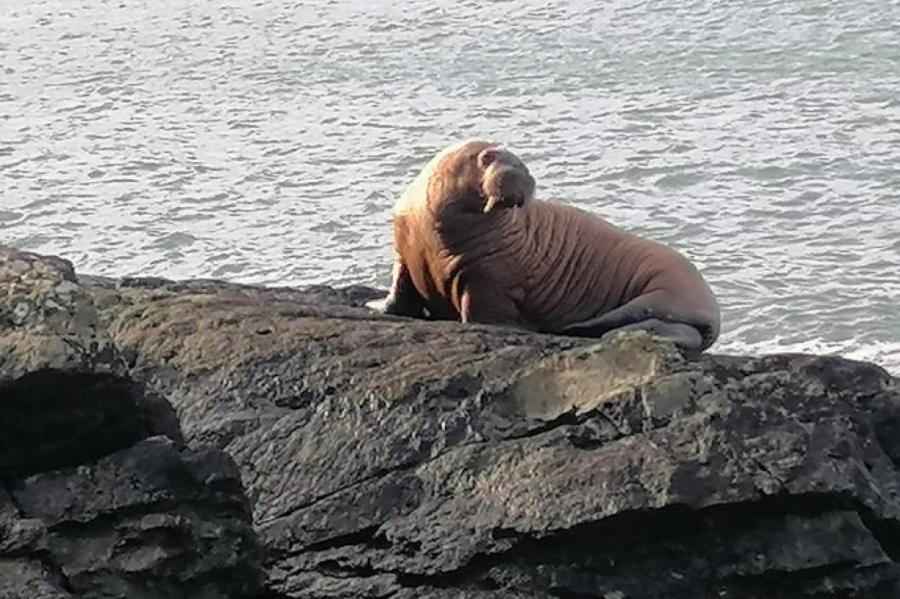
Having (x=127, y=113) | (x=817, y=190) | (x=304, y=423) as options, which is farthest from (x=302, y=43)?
(x=304, y=423)

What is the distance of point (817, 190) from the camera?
1167cm

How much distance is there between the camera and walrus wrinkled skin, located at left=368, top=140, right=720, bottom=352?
17.8 ft

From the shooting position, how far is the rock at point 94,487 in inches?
124

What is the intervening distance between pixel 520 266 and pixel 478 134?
8.61m

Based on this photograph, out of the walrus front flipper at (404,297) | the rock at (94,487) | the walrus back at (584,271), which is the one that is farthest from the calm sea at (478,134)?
the rock at (94,487)

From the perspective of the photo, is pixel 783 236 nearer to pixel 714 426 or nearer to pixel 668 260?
pixel 668 260

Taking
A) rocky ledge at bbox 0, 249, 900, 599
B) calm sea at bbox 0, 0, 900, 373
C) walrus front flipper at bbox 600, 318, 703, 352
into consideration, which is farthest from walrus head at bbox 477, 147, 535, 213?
calm sea at bbox 0, 0, 900, 373

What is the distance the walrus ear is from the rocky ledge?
3.83 feet

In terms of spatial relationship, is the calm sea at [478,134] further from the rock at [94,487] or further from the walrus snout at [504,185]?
the rock at [94,487]

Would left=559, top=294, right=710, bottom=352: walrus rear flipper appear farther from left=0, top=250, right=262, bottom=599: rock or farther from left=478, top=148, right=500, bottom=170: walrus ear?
left=0, top=250, right=262, bottom=599: rock

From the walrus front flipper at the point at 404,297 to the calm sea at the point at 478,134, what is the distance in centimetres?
354

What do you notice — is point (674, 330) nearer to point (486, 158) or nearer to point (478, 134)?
point (486, 158)

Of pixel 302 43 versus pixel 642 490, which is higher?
pixel 642 490

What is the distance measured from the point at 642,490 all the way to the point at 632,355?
1.57ft
